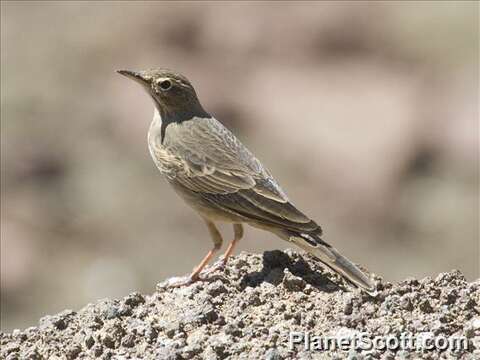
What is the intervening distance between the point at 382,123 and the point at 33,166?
6697mm

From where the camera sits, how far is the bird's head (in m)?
11.2

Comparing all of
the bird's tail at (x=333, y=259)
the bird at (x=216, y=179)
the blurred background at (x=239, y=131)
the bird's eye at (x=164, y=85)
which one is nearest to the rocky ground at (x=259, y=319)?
the bird's tail at (x=333, y=259)

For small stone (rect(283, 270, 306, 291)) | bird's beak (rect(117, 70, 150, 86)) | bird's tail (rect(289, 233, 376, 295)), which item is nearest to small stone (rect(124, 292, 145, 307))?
small stone (rect(283, 270, 306, 291))

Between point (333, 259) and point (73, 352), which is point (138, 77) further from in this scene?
point (73, 352)

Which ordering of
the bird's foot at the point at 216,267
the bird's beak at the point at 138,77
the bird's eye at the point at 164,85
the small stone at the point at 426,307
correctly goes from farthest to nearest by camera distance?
the bird's eye at the point at 164,85
the bird's beak at the point at 138,77
the bird's foot at the point at 216,267
the small stone at the point at 426,307

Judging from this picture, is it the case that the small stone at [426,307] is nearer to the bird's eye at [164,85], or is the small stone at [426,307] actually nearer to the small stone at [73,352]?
the small stone at [73,352]

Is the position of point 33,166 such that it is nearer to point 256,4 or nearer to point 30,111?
point 30,111

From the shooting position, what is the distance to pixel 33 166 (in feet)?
77.4

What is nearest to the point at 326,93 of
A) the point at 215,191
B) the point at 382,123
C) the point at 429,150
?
the point at 382,123

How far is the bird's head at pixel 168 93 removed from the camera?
11.2m

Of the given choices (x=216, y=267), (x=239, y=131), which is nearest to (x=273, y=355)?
(x=216, y=267)

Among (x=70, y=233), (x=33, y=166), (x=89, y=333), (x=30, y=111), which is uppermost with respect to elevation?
(x=30, y=111)

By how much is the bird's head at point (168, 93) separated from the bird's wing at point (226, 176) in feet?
0.42

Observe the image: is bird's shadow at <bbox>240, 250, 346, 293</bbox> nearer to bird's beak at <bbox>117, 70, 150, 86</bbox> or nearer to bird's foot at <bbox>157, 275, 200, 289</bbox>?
bird's foot at <bbox>157, 275, 200, 289</bbox>
